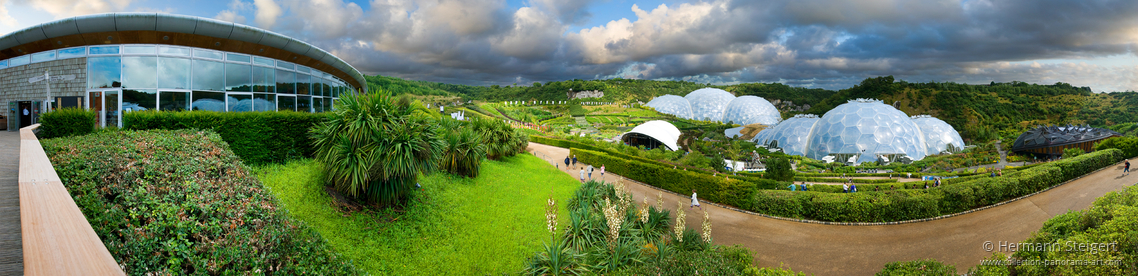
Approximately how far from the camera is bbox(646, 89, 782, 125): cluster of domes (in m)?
73.8

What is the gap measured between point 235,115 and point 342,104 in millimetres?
2545

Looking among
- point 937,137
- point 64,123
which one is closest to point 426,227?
point 64,123

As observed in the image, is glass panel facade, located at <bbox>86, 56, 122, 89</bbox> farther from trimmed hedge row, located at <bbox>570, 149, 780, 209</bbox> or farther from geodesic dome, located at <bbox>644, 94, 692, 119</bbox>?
geodesic dome, located at <bbox>644, 94, 692, 119</bbox>

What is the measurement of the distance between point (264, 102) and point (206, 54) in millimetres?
2210

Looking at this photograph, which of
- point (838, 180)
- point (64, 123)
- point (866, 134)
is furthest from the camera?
point (866, 134)

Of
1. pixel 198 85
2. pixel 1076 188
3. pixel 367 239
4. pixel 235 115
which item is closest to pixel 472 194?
pixel 367 239

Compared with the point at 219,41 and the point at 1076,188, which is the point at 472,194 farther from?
the point at 1076,188

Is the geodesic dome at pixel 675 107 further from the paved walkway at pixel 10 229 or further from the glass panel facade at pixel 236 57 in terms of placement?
the paved walkway at pixel 10 229

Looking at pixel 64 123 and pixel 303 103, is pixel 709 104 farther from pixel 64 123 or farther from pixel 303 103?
pixel 64 123

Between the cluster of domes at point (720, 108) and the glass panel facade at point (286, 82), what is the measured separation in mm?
72301

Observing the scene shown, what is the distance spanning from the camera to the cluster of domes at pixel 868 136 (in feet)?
101

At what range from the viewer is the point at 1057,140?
26953mm

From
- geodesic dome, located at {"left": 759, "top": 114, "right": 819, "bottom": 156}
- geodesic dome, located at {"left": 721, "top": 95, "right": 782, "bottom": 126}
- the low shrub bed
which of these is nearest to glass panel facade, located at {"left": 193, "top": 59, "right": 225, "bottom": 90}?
the low shrub bed

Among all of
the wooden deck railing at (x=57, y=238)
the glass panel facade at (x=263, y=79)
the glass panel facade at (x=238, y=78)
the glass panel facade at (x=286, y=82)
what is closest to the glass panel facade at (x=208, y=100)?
the glass panel facade at (x=238, y=78)
